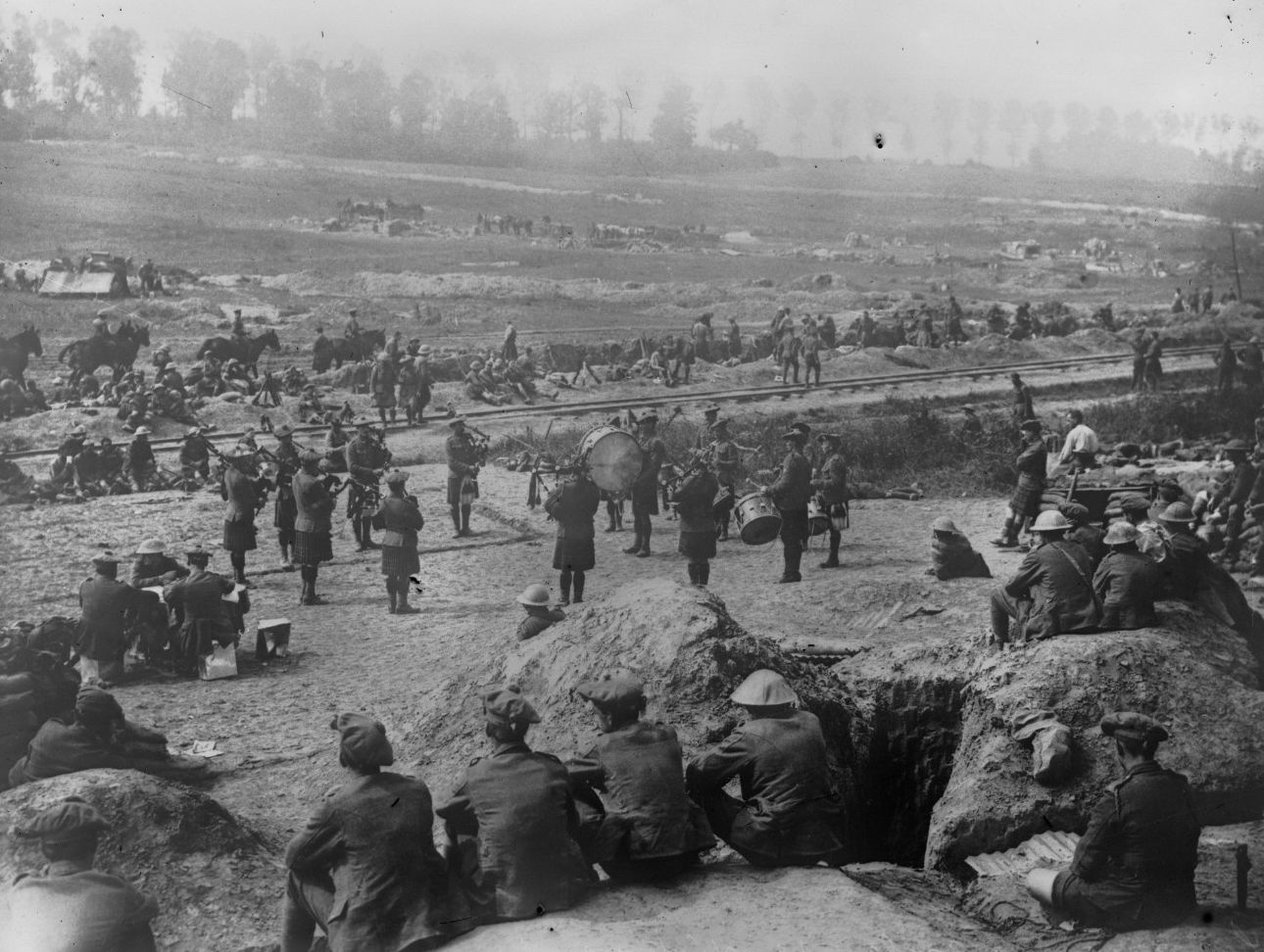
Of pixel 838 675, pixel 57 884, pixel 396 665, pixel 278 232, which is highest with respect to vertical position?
pixel 278 232

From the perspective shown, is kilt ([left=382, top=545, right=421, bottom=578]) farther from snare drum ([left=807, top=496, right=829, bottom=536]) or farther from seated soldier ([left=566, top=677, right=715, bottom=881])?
seated soldier ([left=566, top=677, right=715, bottom=881])

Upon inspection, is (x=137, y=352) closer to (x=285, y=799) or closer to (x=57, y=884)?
(x=285, y=799)

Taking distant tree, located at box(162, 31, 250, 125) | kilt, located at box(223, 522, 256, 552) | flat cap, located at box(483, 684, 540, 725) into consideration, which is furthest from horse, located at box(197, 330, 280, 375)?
flat cap, located at box(483, 684, 540, 725)

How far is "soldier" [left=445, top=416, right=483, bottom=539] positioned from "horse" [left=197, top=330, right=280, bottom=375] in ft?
26.0

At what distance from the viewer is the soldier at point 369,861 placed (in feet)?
18.6

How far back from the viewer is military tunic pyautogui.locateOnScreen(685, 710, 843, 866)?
261 inches

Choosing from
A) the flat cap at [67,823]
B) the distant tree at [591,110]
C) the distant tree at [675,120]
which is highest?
the distant tree at [675,120]

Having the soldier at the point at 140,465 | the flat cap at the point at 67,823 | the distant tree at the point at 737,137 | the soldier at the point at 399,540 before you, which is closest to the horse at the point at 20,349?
the soldier at the point at 140,465

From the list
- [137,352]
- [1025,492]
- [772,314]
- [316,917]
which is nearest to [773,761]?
[316,917]

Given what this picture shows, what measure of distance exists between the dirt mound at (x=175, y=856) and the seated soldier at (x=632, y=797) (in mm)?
1979

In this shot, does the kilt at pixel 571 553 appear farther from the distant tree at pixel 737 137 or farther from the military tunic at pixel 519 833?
the distant tree at pixel 737 137

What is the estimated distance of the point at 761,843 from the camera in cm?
668

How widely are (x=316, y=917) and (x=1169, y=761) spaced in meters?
5.71

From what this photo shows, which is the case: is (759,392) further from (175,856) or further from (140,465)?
(175,856)
